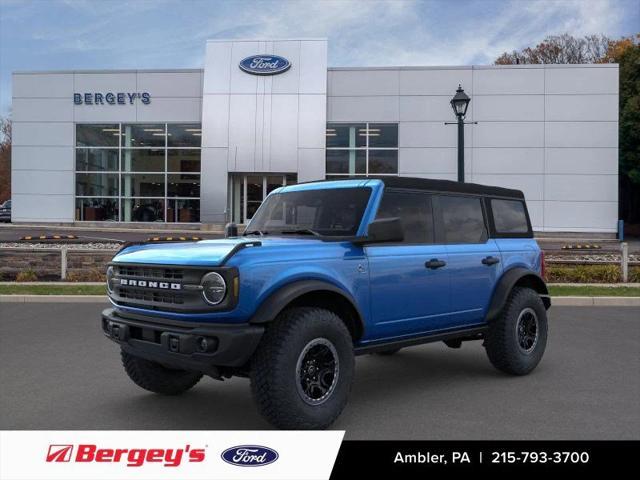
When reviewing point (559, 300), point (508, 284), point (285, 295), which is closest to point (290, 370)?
point (285, 295)

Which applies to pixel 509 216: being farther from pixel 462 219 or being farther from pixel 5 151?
pixel 5 151

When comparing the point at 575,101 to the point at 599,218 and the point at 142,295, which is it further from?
the point at 142,295

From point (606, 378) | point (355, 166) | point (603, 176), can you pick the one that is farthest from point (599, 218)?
point (606, 378)

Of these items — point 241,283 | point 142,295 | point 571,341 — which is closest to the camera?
point 241,283

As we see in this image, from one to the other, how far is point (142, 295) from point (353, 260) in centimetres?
161

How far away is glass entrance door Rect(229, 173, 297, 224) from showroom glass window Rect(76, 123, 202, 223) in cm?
192

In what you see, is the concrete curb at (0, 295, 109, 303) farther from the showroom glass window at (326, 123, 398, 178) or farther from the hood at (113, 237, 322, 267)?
the showroom glass window at (326, 123, 398, 178)

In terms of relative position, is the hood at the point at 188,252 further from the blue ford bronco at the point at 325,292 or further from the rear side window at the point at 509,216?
the rear side window at the point at 509,216

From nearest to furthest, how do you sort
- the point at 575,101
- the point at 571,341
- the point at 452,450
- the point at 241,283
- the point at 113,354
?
the point at 452,450
the point at 241,283
the point at 113,354
the point at 571,341
the point at 575,101

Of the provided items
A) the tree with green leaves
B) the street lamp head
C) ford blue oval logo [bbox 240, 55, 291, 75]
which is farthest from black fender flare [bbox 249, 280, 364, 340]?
the tree with green leaves

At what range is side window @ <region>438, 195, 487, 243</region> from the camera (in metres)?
5.63

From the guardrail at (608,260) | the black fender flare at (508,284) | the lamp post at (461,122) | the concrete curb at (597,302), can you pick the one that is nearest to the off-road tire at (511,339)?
the black fender flare at (508,284)

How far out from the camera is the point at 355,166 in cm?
3005

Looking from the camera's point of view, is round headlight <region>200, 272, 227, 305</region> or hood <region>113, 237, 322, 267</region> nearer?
round headlight <region>200, 272, 227, 305</region>
